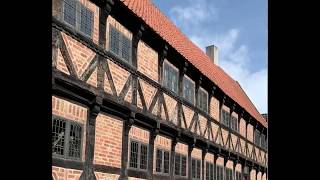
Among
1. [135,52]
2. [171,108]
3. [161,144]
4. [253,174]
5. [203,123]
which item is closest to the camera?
[135,52]

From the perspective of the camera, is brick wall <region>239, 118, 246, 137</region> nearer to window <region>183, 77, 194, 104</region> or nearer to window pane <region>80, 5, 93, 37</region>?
window <region>183, 77, 194, 104</region>

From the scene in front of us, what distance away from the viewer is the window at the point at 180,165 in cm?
1429

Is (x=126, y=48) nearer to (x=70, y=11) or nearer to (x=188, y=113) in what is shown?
(x=70, y=11)

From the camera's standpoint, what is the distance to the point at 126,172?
35.2ft

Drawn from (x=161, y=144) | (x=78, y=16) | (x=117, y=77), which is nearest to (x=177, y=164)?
(x=161, y=144)

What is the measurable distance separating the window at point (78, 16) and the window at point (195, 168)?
7718mm

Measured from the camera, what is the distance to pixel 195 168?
16.1 m

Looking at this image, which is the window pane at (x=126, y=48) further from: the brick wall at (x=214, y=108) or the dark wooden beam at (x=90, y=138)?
the brick wall at (x=214, y=108)

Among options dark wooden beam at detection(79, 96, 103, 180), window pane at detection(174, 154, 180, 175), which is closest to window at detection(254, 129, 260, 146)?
window pane at detection(174, 154, 180, 175)

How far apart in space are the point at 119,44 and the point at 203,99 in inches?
270

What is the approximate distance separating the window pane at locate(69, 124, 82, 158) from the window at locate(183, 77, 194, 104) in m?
6.58

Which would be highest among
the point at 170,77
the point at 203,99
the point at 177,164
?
the point at 170,77

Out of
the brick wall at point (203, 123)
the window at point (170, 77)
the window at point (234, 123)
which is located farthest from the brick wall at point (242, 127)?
the window at point (170, 77)
